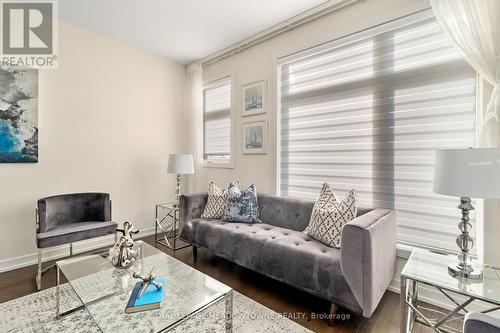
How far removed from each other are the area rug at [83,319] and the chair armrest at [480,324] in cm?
105

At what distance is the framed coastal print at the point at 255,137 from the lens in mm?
3127

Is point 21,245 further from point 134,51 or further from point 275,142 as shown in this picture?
point 275,142

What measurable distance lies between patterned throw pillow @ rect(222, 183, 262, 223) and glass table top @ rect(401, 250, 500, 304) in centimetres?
154

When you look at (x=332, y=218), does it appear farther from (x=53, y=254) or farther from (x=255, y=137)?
(x=53, y=254)

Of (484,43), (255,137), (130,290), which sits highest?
(484,43)

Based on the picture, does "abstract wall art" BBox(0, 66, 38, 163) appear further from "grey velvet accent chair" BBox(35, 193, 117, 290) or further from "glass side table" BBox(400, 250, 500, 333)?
"glass side table" BBox(400, 250, 500, 333)

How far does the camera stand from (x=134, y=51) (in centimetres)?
348

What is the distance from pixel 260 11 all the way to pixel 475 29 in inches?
75.3

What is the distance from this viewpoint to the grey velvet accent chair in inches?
88.1

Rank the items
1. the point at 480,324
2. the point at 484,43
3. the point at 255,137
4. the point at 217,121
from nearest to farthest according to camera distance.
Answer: the point at 480,324, the point at 484,43, the point at 255,137, the point at 217,121

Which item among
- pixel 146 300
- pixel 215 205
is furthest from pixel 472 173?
pixel 215 205

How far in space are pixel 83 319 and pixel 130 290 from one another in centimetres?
60

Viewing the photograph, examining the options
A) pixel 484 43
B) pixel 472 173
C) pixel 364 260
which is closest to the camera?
pixel 472 173

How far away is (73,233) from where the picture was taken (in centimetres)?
234
